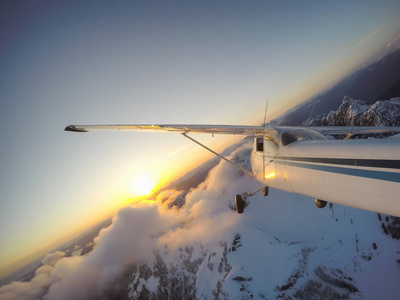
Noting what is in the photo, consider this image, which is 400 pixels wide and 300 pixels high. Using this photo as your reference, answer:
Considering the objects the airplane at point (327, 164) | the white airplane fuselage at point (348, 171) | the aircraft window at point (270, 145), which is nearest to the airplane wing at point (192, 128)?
the airplane at point (327, 164)

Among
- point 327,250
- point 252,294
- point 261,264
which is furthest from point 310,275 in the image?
point 252,294

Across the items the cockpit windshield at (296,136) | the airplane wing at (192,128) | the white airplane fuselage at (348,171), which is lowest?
the white airplane fuselage at (348,171)

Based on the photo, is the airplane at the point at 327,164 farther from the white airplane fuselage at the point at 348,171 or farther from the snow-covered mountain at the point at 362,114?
the snow-covered mountain at the point at 362,114

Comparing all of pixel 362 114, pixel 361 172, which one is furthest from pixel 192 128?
pixel 362 114

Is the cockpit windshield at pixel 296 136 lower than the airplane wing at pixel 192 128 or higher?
lower

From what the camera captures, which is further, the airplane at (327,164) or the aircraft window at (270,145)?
the aircraft window at (270,145)

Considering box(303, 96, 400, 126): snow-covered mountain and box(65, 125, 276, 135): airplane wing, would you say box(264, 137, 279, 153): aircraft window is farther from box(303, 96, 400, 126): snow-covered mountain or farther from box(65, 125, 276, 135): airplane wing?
box(303, 96, 400, 126): snow-covered mountain

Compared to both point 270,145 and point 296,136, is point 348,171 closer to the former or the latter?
point 296,136

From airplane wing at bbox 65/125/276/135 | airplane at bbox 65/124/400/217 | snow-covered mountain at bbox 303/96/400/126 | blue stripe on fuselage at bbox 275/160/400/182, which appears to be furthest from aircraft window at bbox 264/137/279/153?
snow-covered mountain at bbox 303/96/400/126
